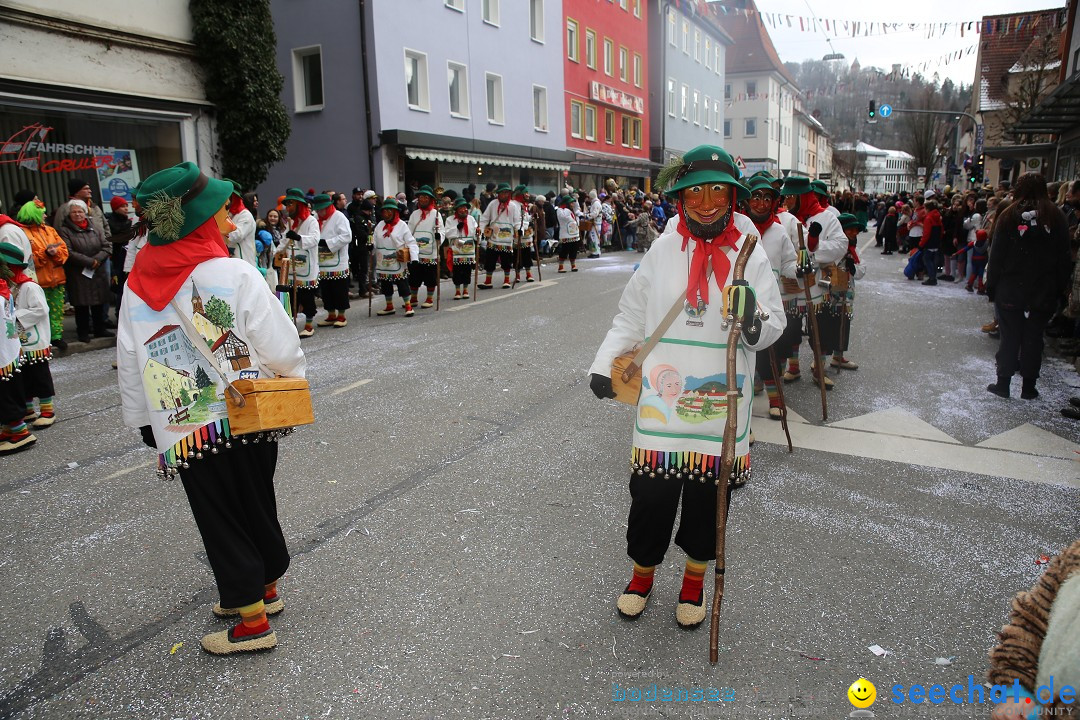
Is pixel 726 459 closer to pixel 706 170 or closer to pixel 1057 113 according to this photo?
pixel 706 170

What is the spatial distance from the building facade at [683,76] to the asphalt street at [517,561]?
36771 millimetres

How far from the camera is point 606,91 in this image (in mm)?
33938

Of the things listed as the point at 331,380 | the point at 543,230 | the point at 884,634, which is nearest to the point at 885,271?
the point at 543,230

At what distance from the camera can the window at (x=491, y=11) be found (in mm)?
25161

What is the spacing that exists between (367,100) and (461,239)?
33.4 feet

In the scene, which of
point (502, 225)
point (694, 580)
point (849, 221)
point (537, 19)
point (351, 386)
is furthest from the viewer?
point (537, 19)

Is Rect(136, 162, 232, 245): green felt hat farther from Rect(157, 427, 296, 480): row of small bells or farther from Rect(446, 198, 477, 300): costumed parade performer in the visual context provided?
Rect(446, 198, 477, 300): costumed parade performer

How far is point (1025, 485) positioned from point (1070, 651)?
13.2 feet

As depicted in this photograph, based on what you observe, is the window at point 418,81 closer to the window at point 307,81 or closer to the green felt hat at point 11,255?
the window at point 307,81

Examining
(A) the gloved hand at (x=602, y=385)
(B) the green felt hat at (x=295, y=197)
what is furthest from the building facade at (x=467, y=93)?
(A) the gloved hand at (x=602, y=385)

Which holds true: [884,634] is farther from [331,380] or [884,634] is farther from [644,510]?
[331,380]

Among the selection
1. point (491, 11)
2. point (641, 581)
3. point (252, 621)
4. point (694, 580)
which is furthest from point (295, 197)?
point (491, 11)

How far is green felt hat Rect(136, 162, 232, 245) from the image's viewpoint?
112 inches

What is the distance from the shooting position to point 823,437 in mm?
5828
